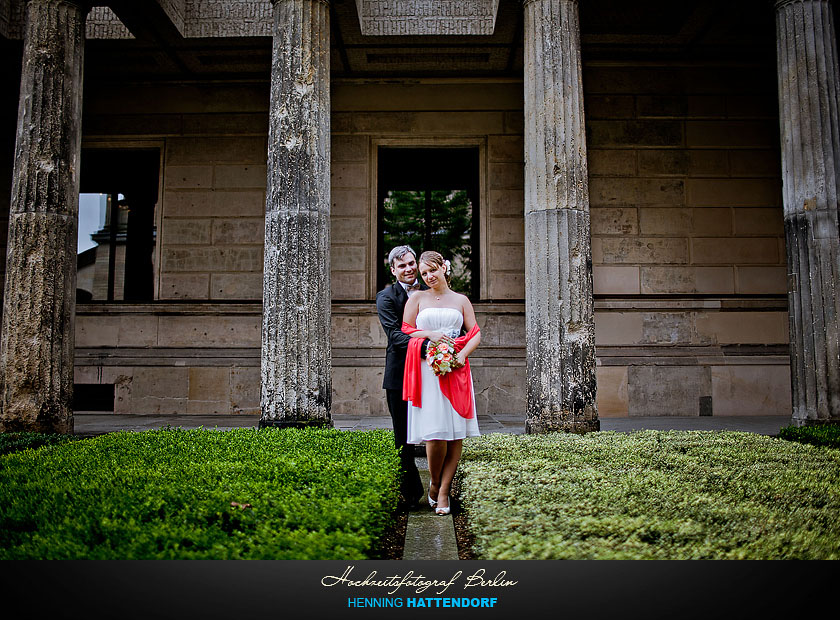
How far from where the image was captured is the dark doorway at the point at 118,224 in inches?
473

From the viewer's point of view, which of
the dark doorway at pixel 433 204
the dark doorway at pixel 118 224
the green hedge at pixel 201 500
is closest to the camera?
the green hedge at pixel 201 500

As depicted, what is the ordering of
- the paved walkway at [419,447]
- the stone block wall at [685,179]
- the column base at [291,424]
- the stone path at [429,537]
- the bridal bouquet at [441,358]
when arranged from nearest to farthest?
the stone path at [429,537], the bridal bouquet at [441,358], the column base at [291,424], the paved walkway at [419,447], the stone block wall at [685,179]

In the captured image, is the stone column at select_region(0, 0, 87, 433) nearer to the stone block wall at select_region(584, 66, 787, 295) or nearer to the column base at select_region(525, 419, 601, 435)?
the column base at select_region(525, 419, 601, 435)

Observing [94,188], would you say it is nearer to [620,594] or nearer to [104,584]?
[104,584]

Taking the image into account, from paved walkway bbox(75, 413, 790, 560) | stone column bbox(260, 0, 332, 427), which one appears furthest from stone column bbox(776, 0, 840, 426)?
stone column bbox(260, 0, 332, 427)

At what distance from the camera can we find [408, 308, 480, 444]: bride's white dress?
4.57 m

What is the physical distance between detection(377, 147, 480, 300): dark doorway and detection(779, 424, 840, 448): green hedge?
245 inches

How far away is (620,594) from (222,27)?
1044 centimetres

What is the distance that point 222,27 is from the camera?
10289mm

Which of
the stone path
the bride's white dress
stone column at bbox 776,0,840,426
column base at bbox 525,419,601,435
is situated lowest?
the stone path

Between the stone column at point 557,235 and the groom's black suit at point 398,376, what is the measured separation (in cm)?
265

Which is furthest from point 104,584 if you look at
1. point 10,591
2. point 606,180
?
point 606,180

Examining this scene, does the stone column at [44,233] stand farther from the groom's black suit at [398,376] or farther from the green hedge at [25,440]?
the groom's black suit at [398,376]

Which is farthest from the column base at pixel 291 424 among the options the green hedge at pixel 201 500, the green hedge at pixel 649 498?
the green hedge at pixel 649 498
